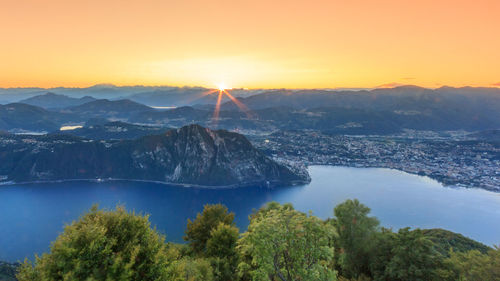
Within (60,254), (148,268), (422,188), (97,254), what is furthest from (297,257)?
(422,188)

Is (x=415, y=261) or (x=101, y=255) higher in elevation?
(x=101, y=255)

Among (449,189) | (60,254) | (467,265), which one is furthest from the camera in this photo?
(449,189)

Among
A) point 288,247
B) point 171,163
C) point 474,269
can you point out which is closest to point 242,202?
point 171,163

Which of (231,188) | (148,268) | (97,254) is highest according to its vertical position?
(97,254)

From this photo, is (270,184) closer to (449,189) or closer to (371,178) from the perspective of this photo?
(371,178)

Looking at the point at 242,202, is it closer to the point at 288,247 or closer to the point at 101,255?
the point at 288,247

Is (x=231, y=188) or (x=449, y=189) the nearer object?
(x=449, y=189)
